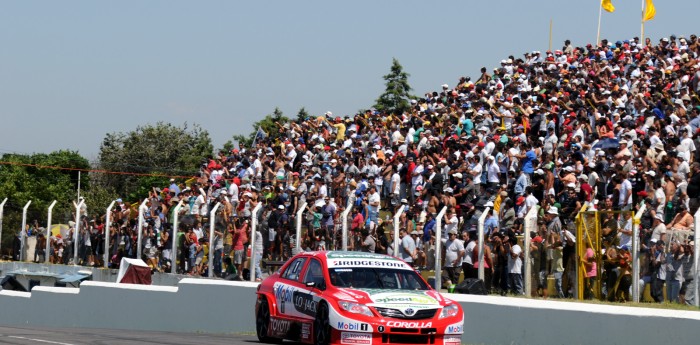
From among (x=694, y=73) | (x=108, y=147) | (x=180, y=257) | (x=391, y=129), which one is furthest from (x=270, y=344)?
(x=108, y=147)

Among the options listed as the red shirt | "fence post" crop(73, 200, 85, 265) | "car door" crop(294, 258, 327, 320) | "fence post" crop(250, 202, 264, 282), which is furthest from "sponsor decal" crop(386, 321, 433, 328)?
"fence post" crop(73, 200, 85, 265)

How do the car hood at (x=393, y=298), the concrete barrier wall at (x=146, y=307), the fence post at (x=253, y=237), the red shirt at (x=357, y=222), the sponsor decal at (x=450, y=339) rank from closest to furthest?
the car hood at (x=393, y=298)
the sponsor decal at (x=450, y=339)
the concrete barrier wall at (x=146, y=307)
the red shirt at (x=357, y=222)
the fence post at (x=253, y=237)

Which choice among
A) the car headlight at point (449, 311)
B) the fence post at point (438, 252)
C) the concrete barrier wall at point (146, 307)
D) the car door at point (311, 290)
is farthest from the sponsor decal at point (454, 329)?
the fence post at point (438, 252)

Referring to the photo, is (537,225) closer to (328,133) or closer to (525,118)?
(525,118)

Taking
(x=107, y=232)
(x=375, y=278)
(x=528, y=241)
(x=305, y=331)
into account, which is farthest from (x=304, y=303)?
(x=107, y=232)

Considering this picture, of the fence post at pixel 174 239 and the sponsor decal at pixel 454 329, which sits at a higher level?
the fence post at pixel 174 239

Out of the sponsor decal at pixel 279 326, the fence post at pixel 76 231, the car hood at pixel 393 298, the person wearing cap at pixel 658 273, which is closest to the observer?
the car hood at pixel 393 298

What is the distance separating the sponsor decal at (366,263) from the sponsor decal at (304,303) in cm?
50

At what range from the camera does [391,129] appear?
32.9 m

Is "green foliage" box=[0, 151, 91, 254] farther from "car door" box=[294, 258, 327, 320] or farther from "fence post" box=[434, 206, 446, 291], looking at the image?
"car door" box=[294, 258, 327, 320]

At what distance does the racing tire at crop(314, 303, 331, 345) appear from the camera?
14469 millimetres

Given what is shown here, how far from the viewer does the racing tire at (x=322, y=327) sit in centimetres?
1447

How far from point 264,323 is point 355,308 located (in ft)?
8.26

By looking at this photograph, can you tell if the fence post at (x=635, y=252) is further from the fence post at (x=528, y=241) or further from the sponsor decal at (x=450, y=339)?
the sponsor decal at (x=450, y=339)
